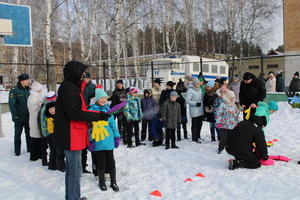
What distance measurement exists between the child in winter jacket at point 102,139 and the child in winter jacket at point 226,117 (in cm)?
283

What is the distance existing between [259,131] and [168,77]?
47.3 ft

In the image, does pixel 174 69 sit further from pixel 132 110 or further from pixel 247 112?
pixel 247 112

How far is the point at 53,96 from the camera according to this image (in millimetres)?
5266

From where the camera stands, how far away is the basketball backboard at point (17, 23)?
9328mm

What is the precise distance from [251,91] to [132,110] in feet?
9.42

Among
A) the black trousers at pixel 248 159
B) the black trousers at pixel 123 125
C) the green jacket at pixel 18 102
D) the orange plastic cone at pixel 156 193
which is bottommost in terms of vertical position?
the orange plastic cone at pixel 156 193

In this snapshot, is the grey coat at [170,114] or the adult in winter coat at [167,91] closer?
the grey coat at [170,114]

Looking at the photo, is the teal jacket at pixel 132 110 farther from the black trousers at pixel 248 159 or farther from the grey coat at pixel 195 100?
the black trousers at pixel 248 159

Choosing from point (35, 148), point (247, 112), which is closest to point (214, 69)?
point (247, 112)

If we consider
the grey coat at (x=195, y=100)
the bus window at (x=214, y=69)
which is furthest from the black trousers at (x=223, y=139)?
the bus window at (x=214, y=69)

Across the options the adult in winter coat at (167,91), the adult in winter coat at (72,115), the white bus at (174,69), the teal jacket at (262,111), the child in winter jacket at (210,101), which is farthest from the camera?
the white bus at (174,69)

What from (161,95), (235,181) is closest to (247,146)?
(235,181)

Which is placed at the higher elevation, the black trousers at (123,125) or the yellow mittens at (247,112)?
the yellow mittens at (247,112)

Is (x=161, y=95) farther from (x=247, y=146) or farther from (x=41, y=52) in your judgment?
(x=41, y=52)
